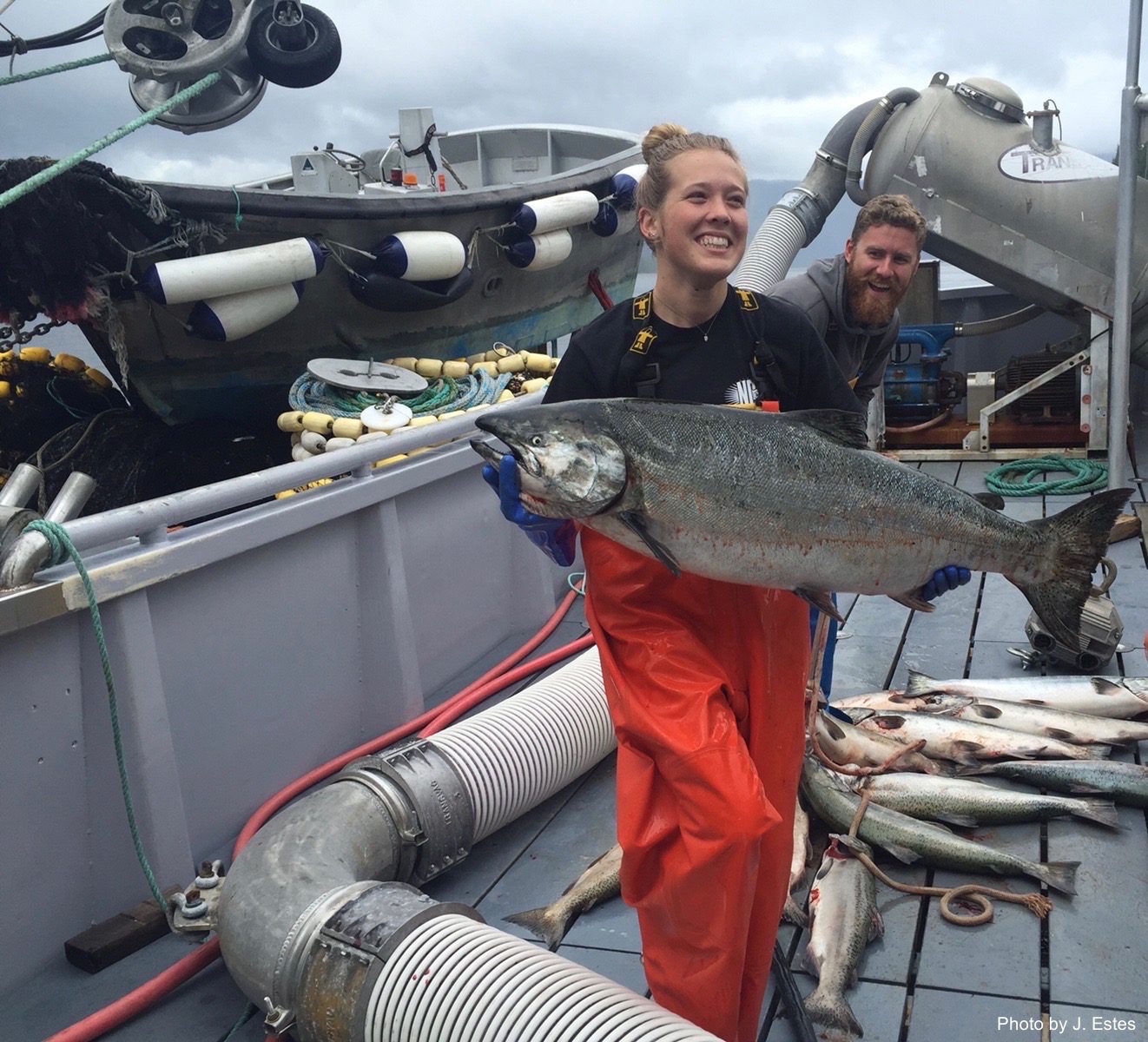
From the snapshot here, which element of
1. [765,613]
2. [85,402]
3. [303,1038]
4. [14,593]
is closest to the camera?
[765,613]

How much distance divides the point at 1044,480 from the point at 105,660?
21.3 feet

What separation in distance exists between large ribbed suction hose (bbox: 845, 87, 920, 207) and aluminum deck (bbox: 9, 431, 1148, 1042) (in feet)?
19.3

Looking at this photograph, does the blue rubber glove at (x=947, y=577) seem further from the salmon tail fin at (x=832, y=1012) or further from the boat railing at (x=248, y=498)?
the boat railing at (x=248, y=498)

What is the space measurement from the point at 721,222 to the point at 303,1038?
2.11m

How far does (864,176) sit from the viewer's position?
8633 millimetres

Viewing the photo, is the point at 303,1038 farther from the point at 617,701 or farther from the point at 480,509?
the point at 480,509

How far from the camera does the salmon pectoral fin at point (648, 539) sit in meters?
2.12

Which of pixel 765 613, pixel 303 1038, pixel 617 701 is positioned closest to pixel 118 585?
pixel 303 1038

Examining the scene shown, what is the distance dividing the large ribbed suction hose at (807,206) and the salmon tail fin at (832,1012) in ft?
21.4

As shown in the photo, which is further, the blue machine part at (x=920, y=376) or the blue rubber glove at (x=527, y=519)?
the blue machine part at (x=920, y=376)

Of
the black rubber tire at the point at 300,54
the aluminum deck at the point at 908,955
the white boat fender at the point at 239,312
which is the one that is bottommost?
the aluminum deck at the point at 908,955

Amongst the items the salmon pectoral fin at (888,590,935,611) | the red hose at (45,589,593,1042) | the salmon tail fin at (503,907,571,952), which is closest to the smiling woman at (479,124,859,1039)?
the salmon pectoral fin at (888,590,935,611)

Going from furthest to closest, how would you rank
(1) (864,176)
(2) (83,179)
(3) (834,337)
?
(1) (864,176), (2) (83,179), (3) (834,337)

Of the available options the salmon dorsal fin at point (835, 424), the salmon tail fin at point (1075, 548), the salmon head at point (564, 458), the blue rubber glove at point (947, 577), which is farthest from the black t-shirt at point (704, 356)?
the salmon tail fin at point (1075, 548)
